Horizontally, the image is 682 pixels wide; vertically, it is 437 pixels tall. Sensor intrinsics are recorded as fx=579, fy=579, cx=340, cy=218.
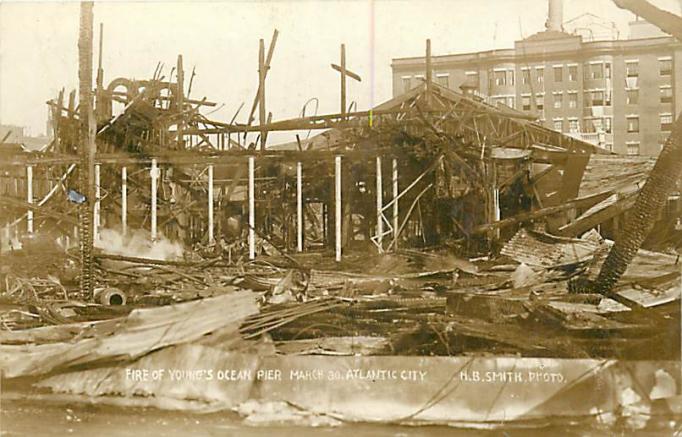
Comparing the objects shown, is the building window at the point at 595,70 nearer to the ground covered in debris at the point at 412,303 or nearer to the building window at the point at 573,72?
the building window at the point at 573,72

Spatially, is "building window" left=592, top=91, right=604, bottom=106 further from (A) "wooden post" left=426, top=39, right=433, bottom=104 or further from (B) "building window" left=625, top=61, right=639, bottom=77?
(A) "wooden post" left=426, top=39, right=433, bottom=104

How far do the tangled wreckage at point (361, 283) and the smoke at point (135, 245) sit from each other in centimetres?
8

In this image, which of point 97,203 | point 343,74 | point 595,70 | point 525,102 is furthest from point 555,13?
point 525,102

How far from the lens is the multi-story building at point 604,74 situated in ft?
27.9

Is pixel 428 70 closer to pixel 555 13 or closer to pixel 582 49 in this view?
pixel 582 49

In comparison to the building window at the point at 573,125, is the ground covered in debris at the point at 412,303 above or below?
below

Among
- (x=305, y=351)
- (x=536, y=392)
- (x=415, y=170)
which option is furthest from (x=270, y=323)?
(x=415, y=170)

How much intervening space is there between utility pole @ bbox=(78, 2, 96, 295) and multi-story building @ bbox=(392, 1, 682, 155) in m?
4.45

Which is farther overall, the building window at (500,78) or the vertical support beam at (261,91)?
the building window at (500,78)

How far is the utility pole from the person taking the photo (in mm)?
8102

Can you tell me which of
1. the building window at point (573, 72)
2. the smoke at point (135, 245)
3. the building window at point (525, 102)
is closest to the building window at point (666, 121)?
the building window at point (573, 72)

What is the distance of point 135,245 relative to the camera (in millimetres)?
12836

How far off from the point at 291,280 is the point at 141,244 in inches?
227

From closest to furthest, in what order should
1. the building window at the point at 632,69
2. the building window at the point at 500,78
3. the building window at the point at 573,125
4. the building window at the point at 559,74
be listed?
the building window at the point at 632,69, the building window at the point at 500,78, the building window at the point at 559,74, the building window at the point at 573,125
